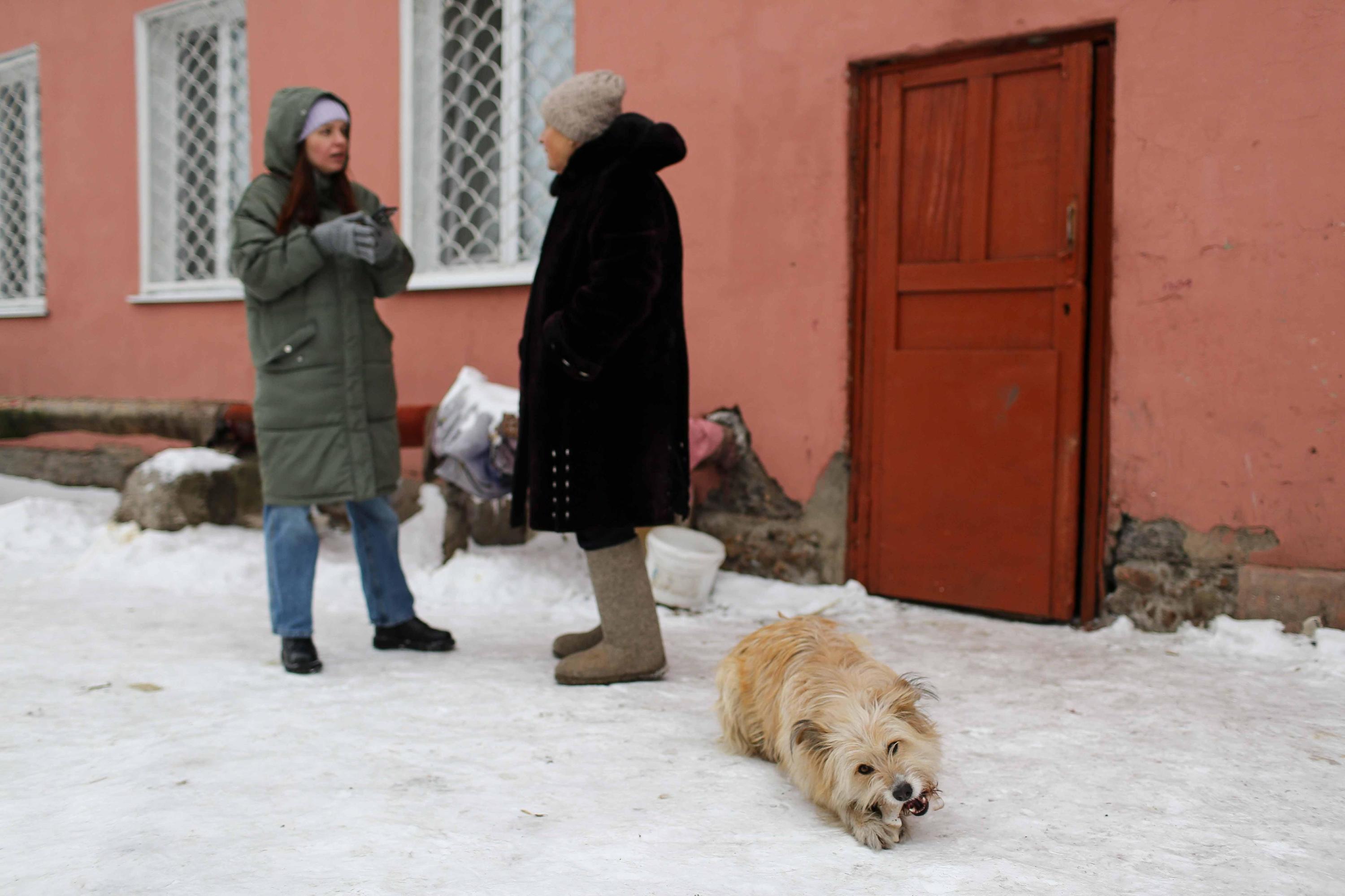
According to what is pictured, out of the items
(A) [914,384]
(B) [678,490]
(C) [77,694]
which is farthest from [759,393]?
(C) [77,694]

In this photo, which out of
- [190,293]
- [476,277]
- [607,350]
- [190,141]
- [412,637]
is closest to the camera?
[607,350]

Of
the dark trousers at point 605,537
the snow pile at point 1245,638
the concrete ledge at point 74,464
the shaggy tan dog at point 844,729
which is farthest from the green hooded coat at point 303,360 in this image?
the concrete ledge at point 74,464

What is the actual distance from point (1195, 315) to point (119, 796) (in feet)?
12.0

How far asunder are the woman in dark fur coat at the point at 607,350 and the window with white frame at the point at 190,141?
15.0 feet

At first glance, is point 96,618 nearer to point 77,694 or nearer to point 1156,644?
point 77,694

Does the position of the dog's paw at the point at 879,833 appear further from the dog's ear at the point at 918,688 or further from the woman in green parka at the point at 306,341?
the woman in green parka at the point at 306,341

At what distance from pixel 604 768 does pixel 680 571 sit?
5.59 feet

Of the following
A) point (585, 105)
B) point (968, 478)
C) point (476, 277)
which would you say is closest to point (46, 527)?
point (476, 277)

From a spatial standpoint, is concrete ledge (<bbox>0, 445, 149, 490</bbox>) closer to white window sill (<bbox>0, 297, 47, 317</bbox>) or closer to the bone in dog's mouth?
white window sill (<bbox>0, 297, 47, 317</bbox>)

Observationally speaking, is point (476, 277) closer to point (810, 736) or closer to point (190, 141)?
point (190, 141)

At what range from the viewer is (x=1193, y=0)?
355 cm

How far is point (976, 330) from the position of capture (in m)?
4.03

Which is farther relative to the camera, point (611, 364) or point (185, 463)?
point (185, 463)

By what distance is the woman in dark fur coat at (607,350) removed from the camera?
2.87 m
